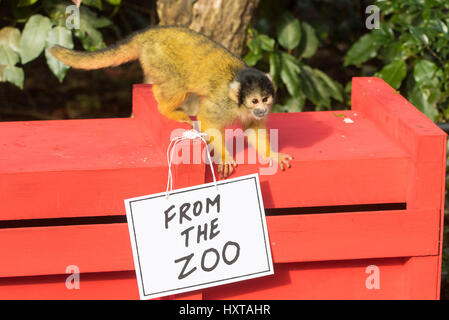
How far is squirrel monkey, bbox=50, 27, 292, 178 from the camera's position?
201 centimetres

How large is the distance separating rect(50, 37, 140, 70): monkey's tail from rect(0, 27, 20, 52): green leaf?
0.85 m

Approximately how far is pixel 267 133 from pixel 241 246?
0.49m

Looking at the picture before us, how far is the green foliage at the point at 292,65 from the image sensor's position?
3365 mm

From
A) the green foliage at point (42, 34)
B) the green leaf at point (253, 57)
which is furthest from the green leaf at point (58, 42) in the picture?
the green leaf at point (253, 57)

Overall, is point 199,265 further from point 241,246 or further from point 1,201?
point 1,201

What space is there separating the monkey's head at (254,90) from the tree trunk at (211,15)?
1.19 metres

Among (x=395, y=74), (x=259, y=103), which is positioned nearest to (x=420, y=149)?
(x=259, y=103)

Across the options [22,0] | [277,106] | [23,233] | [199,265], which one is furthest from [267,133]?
[22,0]

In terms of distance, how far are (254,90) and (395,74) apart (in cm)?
156

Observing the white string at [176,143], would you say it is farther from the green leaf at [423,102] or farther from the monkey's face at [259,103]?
the green leaf at [423,102]

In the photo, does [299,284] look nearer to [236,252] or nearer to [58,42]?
[236,252]

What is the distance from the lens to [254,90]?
1.99 metres

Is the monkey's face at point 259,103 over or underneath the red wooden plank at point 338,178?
over

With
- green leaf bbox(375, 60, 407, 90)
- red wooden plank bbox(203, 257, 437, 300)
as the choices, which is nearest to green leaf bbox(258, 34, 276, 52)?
green leaf bbox(375, 60, 407, 90)
